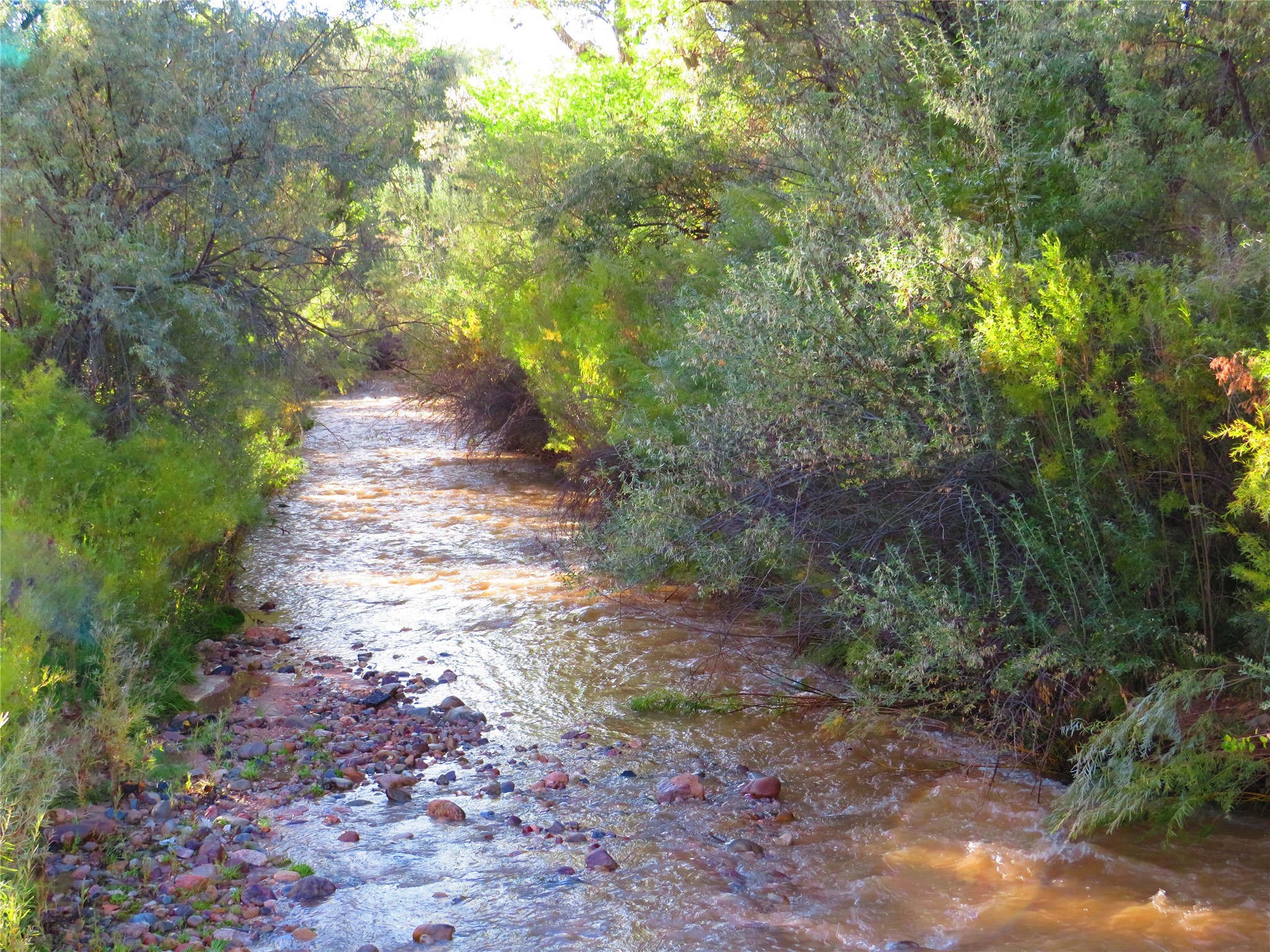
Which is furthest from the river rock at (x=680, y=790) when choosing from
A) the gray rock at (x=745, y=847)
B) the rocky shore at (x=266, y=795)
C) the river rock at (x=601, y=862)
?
the river rock at (x=601, y=862)

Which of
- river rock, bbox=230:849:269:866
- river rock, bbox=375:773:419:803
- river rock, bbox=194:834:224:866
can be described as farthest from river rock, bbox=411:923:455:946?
river rock, bbox=375:773:419:803

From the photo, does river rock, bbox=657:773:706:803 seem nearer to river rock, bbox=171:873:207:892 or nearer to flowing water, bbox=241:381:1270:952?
flowing water, bbox=241:381:1270:952

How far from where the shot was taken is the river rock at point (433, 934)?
16.0 ft

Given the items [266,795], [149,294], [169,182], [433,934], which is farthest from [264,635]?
[433,934]

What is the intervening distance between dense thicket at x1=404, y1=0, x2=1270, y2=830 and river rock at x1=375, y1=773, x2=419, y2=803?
7.66 ft

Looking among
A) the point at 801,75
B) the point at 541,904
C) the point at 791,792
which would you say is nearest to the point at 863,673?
the point at 791,792

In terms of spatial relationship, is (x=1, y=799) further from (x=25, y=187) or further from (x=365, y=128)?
(x=365, y=128)

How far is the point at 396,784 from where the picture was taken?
6488 mm

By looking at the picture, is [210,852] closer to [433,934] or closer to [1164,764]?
[433,934]

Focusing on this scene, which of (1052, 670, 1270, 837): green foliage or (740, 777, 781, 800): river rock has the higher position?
(1052, 670, 1270, 837): green foliage

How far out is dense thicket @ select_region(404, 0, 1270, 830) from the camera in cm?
572

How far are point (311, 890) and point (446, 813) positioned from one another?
107 centimetres

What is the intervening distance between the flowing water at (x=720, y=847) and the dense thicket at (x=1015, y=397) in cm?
38

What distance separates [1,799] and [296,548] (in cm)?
864
